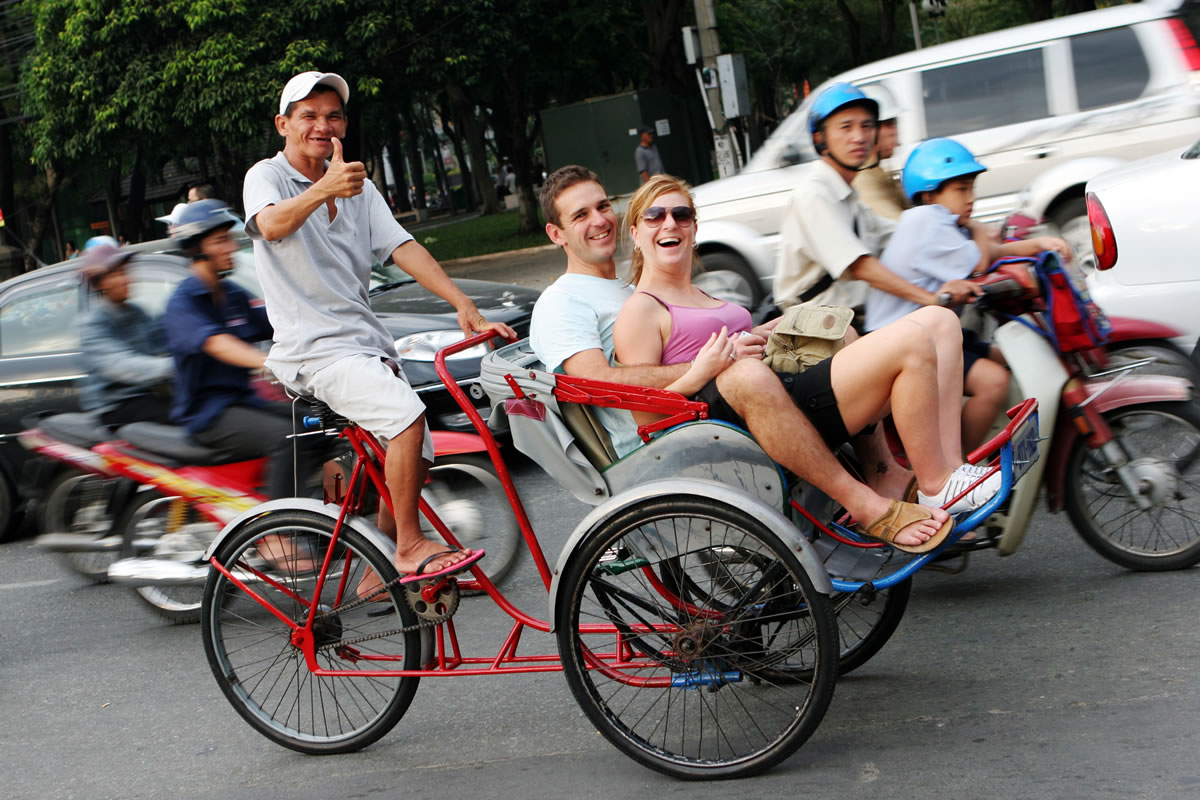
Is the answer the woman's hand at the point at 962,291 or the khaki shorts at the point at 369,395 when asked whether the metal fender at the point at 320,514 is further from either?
the woman's hand at the point at 962,291

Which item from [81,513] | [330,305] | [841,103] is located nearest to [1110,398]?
[841,103]

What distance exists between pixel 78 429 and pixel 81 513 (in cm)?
49

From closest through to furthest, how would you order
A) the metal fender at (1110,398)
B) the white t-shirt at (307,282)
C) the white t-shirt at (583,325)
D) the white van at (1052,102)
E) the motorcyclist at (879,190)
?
the white t-shirt at (583,325) < the white t-shirt at (307,282) < the metal fender at (1110,398) < the motorcyclist at (879,190) < the white van at (1052,102)

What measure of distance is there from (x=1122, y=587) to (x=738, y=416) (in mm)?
1774

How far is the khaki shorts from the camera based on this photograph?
12.8ft

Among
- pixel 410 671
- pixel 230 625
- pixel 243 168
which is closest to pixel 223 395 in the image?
pixel 230 625

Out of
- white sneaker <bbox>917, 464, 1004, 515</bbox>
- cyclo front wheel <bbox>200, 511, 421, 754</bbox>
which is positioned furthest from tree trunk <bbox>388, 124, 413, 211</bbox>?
white sneaker <bbox>917, 464, 1004, 515</bbox>

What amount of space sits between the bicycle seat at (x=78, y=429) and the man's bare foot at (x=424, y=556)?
2432 millimetres

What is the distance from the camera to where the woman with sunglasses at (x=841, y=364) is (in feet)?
11.6

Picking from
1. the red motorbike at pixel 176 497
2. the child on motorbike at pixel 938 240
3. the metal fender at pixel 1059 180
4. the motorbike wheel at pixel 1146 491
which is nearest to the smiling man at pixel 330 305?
the red motorbike at pixel 176 497

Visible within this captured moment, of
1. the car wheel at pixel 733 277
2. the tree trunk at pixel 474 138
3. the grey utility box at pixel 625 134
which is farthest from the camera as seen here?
the tree trunk at pixel 474 138

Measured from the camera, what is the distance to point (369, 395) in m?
3.94

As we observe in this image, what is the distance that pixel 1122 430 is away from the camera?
14.5ft

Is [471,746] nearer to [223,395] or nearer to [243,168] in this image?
[223,395]
